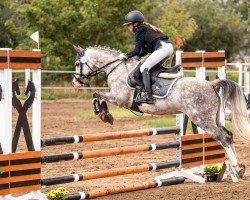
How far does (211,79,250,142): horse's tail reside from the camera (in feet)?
34.0

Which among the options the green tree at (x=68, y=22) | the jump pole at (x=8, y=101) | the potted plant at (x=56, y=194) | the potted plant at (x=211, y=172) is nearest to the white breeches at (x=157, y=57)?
the jump pole at (x=8, y=101)

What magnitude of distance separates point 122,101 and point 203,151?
6.30 ft

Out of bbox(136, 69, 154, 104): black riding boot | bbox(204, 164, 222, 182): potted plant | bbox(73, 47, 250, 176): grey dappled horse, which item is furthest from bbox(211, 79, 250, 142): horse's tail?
bbox(204, 164, 222, 182): potted plant

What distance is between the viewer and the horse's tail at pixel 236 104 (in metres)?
10.4

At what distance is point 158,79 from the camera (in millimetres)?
10195

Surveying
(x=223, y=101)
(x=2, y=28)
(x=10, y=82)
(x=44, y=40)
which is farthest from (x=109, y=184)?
(x=2, y=28)

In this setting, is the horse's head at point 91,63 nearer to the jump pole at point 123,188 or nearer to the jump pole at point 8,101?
the jump pole at point 123,188

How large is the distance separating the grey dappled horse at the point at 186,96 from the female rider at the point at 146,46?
0.59ft

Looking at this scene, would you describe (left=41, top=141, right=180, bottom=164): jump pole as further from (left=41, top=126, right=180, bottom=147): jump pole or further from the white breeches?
the white breeches

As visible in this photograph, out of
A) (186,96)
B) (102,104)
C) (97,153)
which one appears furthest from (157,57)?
(97,153)

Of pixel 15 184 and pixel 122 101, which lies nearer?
pixel 15 184

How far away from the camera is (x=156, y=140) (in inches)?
660

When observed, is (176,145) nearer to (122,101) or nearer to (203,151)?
(203,151)

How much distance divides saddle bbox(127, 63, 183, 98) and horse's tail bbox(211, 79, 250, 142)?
60 cm
